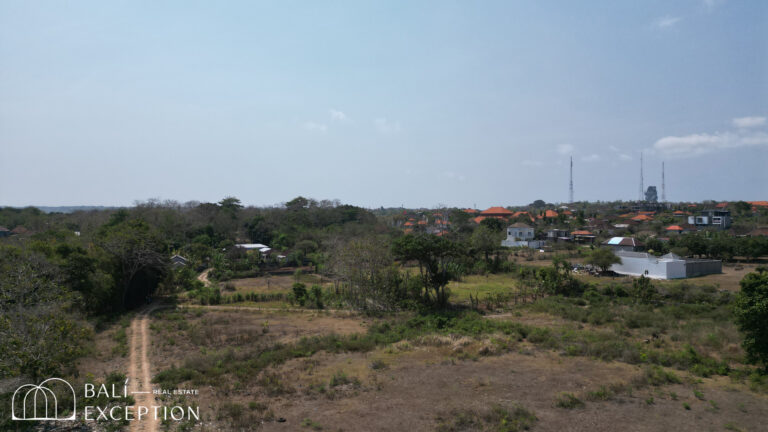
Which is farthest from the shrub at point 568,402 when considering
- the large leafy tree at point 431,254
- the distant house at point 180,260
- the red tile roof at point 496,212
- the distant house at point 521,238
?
the red tile roof at point 496,212

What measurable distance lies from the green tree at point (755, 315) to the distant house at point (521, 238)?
1776 inches

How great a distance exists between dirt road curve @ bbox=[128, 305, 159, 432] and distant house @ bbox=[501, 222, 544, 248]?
4995 centimetres

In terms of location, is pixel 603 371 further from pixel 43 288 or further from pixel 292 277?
pixel 292 277

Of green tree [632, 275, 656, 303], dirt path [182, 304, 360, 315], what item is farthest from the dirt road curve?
green tree [632, 275, 656, 303]

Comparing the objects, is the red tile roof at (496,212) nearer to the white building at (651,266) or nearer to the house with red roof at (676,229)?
the house with red roof at (676,229)

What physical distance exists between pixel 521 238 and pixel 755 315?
4968 cm

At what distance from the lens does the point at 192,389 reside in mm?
11945

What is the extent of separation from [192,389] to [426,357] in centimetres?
816

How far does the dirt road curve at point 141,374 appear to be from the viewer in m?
9.77

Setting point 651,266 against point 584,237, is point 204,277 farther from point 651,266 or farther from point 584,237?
point 584,237

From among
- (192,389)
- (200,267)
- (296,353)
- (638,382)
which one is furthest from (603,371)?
(200,267)

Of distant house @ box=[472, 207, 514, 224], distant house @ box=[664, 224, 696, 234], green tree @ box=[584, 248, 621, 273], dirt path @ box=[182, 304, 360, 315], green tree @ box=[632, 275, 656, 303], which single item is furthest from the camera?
distant house @ box=[472, 207, 514, 224]

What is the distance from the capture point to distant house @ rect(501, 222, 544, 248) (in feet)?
189

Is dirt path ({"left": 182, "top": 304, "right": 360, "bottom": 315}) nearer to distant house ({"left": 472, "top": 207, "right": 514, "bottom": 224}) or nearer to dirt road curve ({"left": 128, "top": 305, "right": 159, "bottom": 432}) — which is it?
dirt road curve ({"left": 128, "top": 305, "right": 159, "bottom": 432})
